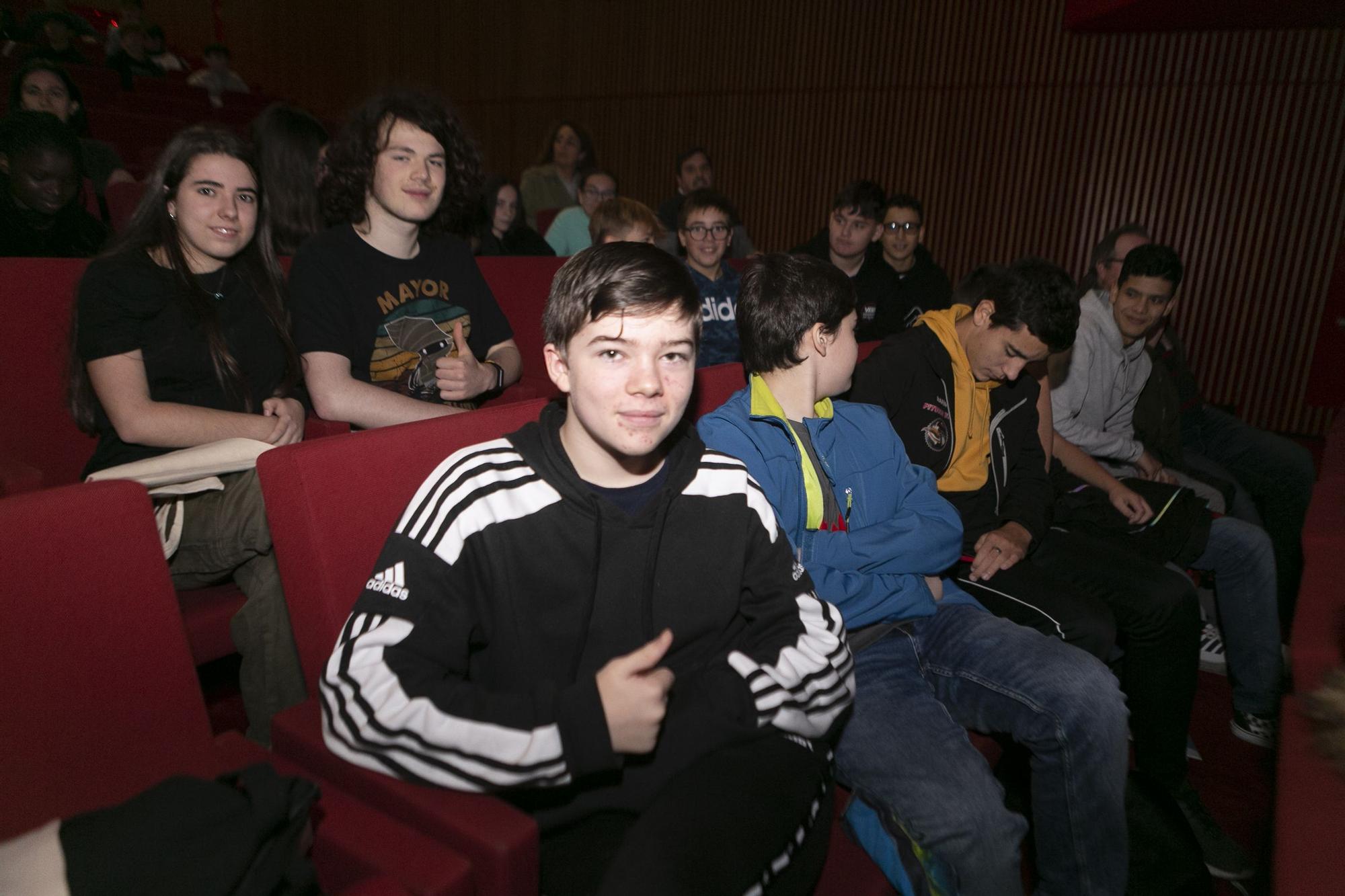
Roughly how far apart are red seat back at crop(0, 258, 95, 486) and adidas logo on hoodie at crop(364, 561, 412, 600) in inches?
53.9

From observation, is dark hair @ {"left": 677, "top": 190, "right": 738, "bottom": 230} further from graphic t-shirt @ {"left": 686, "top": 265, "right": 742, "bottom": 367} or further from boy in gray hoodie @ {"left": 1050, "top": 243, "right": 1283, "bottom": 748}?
boy in gray hoodie @ {"left": 1050, "top": 243, "right": 1283, "bottom": 748}

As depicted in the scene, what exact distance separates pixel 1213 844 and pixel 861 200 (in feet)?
8.94

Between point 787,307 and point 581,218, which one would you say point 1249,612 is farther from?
point 581,218

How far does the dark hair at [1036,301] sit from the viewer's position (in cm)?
193

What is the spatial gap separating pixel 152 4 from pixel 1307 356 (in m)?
13.4

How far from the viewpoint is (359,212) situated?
80.1 inches

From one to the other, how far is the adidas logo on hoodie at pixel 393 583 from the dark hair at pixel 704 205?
2.57 meters

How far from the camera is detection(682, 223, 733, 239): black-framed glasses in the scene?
10.8 feet

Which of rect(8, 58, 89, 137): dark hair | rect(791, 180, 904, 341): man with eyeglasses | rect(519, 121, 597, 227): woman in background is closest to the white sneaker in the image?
rect(791, 180, 904, 341): man with eyeglasses

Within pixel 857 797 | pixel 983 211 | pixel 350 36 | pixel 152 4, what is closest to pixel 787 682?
pixel 857 797

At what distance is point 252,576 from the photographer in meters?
1.66

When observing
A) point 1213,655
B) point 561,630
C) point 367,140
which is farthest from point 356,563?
point 1213,655

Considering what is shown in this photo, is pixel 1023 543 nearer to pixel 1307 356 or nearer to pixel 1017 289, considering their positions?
pixel 1017 289

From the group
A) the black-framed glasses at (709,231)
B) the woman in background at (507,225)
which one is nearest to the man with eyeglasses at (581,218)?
the woman in background at (507,225)
